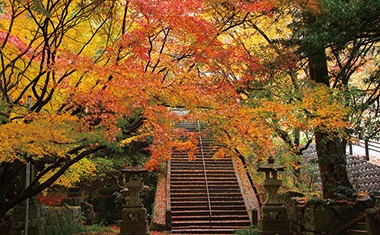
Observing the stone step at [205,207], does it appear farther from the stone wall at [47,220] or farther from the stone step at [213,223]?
the stone wall at [47,220]

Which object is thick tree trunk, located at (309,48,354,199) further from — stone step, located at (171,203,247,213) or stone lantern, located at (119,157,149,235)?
stone step, located at (171,203,247,213)

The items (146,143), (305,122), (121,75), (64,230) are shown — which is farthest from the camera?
(146,143)

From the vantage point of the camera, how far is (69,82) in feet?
33.5

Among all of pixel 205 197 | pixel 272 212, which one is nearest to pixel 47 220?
pixel 205 197

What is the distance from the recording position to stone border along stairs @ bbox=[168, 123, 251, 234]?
14.5 metres

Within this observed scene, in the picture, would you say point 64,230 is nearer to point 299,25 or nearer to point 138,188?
point 138,188

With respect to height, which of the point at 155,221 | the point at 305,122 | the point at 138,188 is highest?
the point at 305,122

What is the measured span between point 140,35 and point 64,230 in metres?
7.04

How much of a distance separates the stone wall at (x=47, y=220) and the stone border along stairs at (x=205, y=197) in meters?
3.39

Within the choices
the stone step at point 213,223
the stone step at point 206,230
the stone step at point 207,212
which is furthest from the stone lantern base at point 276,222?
the stone step at point 207,212

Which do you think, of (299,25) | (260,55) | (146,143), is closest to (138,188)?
(260,55)

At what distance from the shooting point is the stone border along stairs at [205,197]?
1448 cm

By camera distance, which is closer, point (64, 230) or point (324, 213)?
point (324, 213)

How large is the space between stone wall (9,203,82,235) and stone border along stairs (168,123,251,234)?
3385 mm
